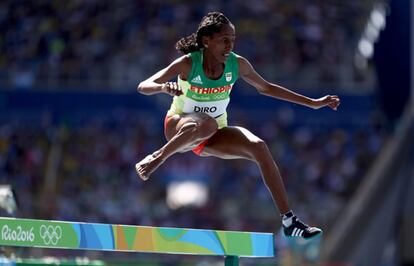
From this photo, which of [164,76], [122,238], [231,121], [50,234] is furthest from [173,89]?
[231,121]

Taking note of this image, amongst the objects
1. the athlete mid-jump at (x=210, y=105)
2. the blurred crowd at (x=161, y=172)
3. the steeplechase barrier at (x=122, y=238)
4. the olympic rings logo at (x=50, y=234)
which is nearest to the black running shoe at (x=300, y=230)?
the athlete mid-jump at (x=210, y=105)

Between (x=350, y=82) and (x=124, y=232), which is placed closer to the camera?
(x=124, y=232)

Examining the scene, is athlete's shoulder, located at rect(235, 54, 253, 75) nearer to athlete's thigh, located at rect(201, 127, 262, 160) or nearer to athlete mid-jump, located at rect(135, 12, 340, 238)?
athlete mid-jump, located at rect(135, 12, 340, 238)

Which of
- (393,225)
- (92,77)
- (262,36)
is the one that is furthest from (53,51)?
(393,225)

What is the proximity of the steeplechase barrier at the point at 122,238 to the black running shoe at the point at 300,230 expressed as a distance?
13.7 inches

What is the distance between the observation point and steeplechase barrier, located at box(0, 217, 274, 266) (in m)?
7.60

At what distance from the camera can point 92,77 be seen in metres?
22.0

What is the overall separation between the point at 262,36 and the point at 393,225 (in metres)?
4.84

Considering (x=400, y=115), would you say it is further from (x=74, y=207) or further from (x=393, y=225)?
(x=74, y=207)

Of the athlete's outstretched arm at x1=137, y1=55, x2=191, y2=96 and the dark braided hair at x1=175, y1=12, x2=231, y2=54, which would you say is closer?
the athlete's outstretched arm at x1=137, y1=55, x2=191, y2=96

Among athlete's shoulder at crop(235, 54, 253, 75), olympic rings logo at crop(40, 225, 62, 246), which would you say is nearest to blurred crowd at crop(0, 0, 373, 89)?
athlete's shoulder at crop(235, 54, 253, 75)

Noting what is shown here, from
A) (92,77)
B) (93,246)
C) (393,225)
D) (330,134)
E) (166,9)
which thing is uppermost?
(166,9)

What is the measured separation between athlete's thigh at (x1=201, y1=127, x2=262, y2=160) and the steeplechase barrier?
2.53 feet

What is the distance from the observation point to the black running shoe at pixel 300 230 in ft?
28.0
